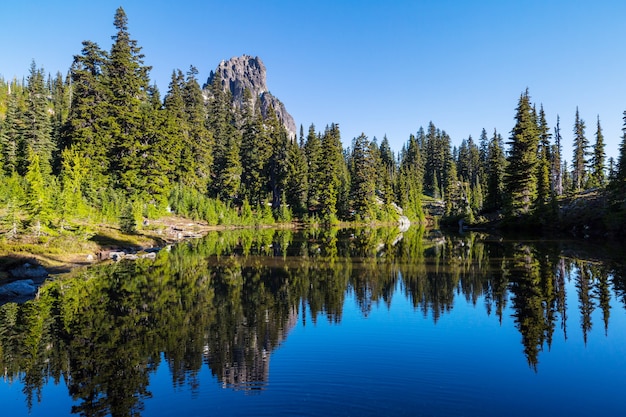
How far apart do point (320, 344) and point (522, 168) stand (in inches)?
2100

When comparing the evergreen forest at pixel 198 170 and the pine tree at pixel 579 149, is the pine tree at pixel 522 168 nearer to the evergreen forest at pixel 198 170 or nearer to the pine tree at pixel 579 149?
the evergreen forest at pixel 198 170

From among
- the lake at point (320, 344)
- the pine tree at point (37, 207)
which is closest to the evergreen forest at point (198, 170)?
the pine tree at point (37, 207)

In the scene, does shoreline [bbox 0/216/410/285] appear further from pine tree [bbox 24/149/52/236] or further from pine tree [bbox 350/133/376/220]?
pine tree [bbox 350/133/376/220]

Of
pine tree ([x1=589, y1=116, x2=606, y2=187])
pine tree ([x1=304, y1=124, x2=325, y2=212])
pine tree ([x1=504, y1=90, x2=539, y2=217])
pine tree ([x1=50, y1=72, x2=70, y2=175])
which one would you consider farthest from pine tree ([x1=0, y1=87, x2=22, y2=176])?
pine tree ([x1=589, y1=116, x2=606, y2=187])

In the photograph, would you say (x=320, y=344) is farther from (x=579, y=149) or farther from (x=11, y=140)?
(x=579, y=149)

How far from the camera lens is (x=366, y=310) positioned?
16.4 metres

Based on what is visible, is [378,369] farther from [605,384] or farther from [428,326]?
[605,384]

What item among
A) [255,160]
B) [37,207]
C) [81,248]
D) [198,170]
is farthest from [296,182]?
[37,207]

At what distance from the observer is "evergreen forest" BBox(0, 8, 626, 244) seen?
1716 inches

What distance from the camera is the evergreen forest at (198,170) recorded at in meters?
43.6

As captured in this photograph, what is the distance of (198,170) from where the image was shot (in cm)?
7588

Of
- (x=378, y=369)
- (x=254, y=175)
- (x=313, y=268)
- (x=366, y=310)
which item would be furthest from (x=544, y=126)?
(x=378, y=369)

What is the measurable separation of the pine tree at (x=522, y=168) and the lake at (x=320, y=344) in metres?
36.1

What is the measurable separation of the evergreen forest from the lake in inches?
654
